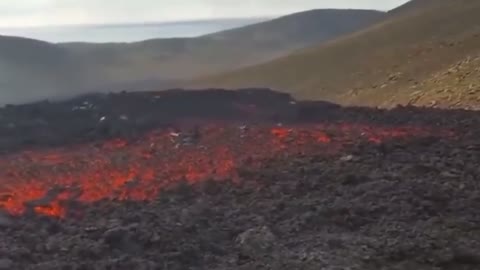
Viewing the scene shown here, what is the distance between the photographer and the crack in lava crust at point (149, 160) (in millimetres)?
14062

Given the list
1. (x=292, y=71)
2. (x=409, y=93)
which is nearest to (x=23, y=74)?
(x=292, y=71)

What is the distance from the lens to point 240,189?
13.9 m

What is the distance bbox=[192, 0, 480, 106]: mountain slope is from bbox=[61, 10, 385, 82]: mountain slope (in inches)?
639

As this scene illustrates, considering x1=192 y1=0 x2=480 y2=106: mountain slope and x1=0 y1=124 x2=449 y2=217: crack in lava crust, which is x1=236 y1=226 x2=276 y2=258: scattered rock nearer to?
x1=0 y1=124 x2=449 y2=217: crack in lava crust

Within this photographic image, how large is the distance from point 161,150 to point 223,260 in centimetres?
716

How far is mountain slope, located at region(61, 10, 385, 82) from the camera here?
72.8 m

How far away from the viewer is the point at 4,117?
878 inches

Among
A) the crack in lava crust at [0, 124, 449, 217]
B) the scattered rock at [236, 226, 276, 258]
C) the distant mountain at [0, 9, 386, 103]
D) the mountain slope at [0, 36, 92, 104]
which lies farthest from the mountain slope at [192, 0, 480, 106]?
the scattered rock at [236, 226, 276, 258]

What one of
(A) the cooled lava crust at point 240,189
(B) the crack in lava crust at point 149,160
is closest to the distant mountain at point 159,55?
(A) the cooled lava crust at point 240,189

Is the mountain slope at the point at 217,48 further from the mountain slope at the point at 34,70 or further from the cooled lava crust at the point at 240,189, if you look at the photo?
the cooled lava crust at the point at 240,189

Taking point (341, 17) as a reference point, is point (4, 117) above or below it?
below

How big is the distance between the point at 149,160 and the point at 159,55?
65.3 metres

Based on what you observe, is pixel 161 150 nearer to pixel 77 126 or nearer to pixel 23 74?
pixel 77 126

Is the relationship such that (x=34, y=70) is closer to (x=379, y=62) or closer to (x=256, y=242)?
(x=379, y=62)
